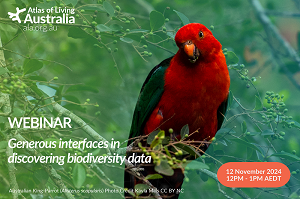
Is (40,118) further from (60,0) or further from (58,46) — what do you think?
(58,46)

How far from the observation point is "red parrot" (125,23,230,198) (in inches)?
66.0

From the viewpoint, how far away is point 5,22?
5.50 feet

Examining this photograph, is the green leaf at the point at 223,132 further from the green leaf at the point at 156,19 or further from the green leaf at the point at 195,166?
the green leaf at the point at 156,19

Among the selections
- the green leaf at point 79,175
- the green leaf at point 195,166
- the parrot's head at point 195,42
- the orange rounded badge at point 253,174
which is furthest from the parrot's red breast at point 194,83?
the green leaf at point 79,175

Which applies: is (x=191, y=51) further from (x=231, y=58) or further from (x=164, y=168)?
(x=164, y=168)

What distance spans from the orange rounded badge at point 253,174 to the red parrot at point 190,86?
10.0 inches

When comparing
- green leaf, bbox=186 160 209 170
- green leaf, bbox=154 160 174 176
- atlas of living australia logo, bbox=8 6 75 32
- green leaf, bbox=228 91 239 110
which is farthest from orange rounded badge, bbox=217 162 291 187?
atlas of living australia logo, bbox=8 6 75 32

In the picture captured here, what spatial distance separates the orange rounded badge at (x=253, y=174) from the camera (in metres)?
1.71

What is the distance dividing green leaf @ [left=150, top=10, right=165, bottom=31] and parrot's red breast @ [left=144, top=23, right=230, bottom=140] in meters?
0.19

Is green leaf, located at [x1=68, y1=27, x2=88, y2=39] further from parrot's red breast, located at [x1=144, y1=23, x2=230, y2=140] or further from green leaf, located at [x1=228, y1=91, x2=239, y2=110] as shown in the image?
green leaf, located at [x1=228, y1=91, x2=239, y2=110]

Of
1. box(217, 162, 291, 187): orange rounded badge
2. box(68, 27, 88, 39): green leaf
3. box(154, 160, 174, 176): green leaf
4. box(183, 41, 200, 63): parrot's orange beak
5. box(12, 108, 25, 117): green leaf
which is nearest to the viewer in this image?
box(154, 160, 174, 176): green leaf

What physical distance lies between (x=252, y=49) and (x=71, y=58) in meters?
2.01

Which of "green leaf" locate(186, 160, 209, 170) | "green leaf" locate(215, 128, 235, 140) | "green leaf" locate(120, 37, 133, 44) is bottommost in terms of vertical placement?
"green leaf" locate(215, 128, 235, 140)

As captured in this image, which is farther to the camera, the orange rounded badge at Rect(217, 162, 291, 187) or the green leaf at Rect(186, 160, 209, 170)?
the orange rounded badge at Rect(217, 162, 291, 187)
